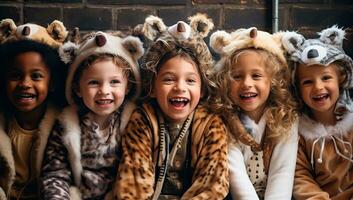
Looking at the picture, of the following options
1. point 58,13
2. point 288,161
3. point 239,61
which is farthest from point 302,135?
point 58,13

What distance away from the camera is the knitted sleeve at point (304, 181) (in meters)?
1.57

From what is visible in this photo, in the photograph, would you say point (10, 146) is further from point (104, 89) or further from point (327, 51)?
point (327, 51)

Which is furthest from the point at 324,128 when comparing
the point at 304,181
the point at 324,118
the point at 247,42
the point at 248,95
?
the point at 247,42

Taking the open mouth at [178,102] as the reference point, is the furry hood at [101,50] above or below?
above

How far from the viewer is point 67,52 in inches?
63.1

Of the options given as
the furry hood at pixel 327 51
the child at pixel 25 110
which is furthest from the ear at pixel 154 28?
the furry hood at pixel 327 51

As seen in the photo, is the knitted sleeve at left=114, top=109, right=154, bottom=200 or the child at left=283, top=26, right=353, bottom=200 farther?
the child at left=283, top=26, right=353, bottom=200

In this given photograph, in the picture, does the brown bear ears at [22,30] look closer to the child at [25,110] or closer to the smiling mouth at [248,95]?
the child at [25,110]

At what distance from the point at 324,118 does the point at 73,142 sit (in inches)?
35.2

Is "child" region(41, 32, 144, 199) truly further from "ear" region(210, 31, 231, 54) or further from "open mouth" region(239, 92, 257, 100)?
"open mouth" region(239, 92, 257, 100)

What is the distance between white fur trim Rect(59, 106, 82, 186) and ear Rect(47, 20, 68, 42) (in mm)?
304

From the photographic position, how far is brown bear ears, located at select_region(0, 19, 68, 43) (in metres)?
1.61

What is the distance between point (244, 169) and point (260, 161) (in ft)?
0.25

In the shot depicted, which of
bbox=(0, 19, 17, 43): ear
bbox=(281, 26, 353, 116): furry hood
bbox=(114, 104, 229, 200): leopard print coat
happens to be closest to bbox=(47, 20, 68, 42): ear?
bbox=(0, 19, 17, 43): ear
